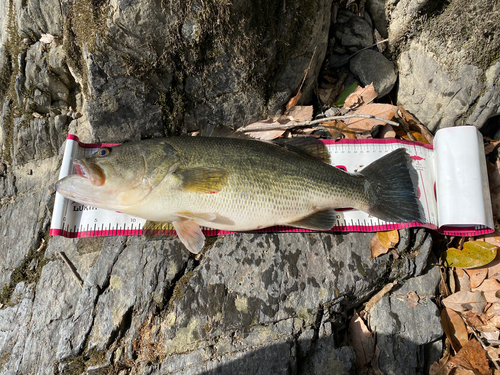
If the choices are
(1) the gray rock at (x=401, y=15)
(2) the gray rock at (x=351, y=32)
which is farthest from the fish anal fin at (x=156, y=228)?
(1) the gray rock at (x=401, y=15)

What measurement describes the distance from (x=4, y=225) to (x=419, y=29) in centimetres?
658

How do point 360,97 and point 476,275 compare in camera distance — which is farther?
point 360,97

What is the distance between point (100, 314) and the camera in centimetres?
325

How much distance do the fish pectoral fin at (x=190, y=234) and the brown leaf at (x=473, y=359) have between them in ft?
10.9

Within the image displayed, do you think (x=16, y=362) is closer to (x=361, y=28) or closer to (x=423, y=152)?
(x=423, y=152)

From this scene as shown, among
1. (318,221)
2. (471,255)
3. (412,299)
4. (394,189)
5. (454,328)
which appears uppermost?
(394,189)

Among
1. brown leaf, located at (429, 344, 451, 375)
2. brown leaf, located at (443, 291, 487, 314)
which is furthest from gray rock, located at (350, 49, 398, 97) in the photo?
brown leaf, located at (429, 344, 451, 375)

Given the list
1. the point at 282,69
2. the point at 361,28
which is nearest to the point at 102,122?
the point at 282,69

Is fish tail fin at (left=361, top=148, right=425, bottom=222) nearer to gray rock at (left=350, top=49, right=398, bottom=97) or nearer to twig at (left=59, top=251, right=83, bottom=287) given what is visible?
gray rock at (left=350, top=49, right=398, bottom=97)

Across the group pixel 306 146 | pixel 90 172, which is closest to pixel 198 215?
pixel 90 172

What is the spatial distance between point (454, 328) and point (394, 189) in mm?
1923

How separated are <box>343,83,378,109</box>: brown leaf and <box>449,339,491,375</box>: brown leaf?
3412 millimetres

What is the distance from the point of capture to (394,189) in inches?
140

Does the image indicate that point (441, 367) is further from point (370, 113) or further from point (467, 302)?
point (370, 113)
